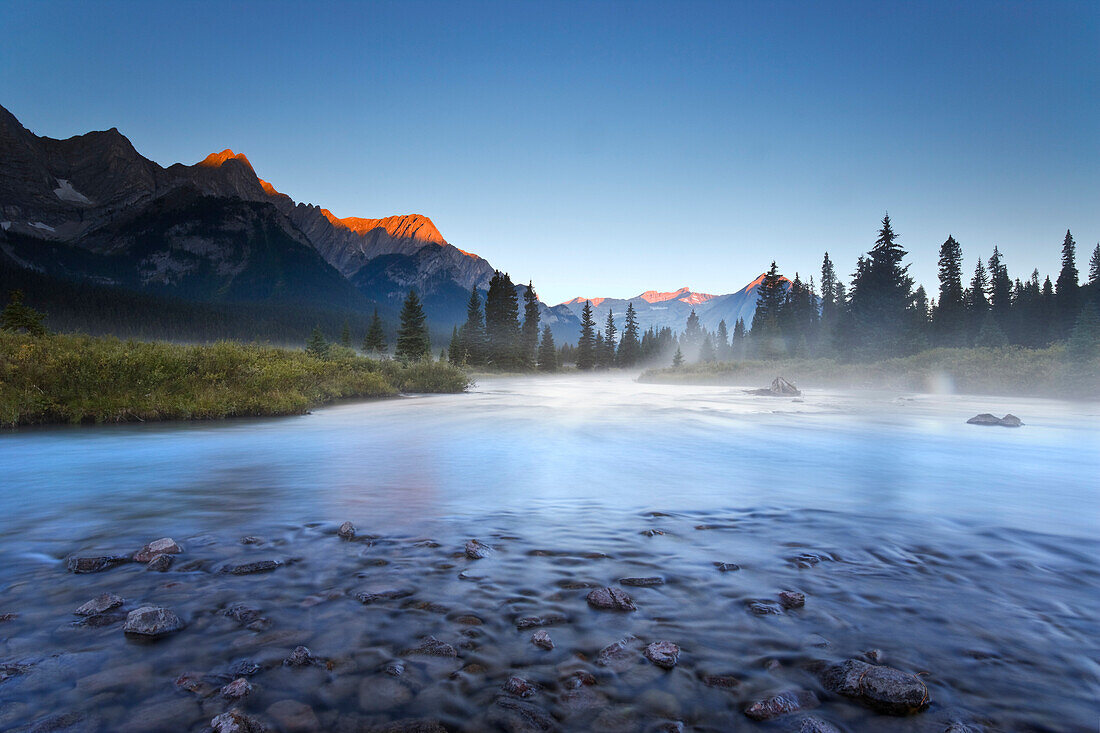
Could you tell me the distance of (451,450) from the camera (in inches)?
588

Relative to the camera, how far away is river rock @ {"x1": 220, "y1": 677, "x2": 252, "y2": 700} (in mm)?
3195

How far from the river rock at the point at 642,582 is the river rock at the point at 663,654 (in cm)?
123

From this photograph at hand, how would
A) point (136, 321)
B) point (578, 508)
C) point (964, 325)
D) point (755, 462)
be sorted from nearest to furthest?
point (578, 508)
point (755, 462)
point (964, 325)
point (136, 321)

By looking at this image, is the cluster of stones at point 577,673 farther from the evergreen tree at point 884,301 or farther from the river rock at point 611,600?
the evergreen tree at point 884,301

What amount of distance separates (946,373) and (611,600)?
5009 centimetres

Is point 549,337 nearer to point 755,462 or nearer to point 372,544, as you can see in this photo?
point 755,462

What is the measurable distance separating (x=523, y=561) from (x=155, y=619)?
325 cm

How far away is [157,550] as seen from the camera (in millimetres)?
5688

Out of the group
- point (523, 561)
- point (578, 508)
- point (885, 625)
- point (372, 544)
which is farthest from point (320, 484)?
point (885, 625)

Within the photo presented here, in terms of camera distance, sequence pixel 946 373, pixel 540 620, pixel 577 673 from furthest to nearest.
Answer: pixel 946 373 → pixel 540 620 → pixel 577 673

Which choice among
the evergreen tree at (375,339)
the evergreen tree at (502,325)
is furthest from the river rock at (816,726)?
the evergreen tree at (375,339)

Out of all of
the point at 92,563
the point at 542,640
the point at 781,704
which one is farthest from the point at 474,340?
the point at 781,704

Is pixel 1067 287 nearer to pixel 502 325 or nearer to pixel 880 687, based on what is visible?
pixel 502 325

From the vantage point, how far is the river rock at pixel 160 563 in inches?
211
